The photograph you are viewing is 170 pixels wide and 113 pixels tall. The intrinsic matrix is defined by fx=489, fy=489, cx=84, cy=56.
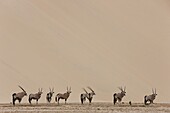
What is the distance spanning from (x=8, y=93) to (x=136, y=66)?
10.4ft

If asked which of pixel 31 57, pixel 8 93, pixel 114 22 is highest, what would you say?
pixel 114 22

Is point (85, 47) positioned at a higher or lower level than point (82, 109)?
higher

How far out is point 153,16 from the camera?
1302 centimetres

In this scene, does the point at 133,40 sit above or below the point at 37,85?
above

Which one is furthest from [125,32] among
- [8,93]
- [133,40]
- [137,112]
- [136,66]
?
[137,112]

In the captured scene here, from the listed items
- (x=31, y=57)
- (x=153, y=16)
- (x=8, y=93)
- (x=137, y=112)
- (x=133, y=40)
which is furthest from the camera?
(x=153, y=16)

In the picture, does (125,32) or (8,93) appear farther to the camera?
(125,32)

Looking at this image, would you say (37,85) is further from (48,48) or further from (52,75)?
(48,48)

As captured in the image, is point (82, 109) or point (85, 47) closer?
point (82, 109)

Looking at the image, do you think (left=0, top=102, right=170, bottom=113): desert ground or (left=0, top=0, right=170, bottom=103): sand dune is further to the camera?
(left=0, top=0, right=170, bottom=103): sand dune

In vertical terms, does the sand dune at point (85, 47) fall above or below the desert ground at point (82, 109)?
above

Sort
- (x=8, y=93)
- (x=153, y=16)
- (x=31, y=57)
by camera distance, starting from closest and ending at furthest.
Result: (x=8, y=93) → (x=31, y=57) → (x=153, y=16)

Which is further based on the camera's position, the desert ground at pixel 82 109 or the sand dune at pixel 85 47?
the sand dune at pixel 85 47

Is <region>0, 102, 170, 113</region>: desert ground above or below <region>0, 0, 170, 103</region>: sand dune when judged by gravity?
below
